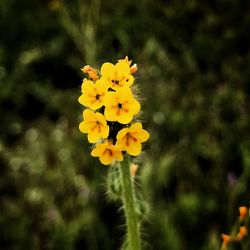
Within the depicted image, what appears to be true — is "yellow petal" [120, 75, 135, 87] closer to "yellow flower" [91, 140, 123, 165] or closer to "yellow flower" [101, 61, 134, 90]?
"yellow flower" [101, 61, 134, 90]

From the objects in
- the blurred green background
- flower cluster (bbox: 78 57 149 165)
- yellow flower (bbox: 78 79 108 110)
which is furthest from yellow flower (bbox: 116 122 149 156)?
the blurred green background

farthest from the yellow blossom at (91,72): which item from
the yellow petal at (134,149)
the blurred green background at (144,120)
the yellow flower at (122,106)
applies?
the blurred green background at (144,120)

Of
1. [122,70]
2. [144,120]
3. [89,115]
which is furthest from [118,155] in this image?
[144,120]

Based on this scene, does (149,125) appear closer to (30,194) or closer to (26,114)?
(30,194)

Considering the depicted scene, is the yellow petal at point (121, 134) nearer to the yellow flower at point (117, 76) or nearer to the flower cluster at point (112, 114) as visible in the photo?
the flower cluster at point (112, 114)

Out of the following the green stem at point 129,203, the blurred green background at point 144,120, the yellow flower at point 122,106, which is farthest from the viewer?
the blurred green background at point 144,120

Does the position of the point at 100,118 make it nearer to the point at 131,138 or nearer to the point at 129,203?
the point at 131,138
